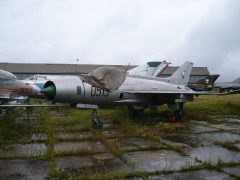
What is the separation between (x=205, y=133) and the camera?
1032 centimetres

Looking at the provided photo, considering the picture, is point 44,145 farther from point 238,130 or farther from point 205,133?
point 238,130

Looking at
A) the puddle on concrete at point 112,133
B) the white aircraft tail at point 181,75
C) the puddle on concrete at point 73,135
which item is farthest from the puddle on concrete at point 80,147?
the white aircraft tail at point 181,75

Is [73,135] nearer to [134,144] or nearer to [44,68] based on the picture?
[134,144]

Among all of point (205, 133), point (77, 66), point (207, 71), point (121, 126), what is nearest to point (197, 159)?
point (205, 133)

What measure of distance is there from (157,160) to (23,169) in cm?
277

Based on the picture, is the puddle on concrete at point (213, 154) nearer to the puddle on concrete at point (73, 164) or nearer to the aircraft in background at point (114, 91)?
the puddle on concrete at point (73, 164)

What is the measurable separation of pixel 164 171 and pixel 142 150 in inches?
72.2

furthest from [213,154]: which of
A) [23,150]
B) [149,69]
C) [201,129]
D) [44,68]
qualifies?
[44,68]

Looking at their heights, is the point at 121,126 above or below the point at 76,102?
below

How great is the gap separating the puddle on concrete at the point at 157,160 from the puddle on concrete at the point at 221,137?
2.36m

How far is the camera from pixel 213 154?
7277 millimetres

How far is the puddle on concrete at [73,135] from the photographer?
29.5ft

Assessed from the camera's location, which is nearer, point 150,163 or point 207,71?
point 150,163

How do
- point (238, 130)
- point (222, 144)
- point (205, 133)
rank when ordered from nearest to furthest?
point (222, 144) → point (205, 133) → point (238, 130)
